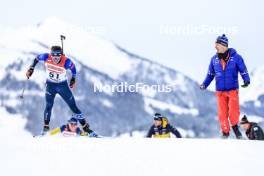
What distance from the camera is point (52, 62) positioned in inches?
391

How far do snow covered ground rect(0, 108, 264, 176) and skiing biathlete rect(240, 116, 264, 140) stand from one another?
236 cm

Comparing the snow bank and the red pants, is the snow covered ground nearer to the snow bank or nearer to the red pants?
the snow bank

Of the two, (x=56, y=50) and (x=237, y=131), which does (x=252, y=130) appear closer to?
(x=237, y=131)

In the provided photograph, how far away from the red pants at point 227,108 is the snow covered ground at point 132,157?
131 centimetres

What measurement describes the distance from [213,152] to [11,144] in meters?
2.75

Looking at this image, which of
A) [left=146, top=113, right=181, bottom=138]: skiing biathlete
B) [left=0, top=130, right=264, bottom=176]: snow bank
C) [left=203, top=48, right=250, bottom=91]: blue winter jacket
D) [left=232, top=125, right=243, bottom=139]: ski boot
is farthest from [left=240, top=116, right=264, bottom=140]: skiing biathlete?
[left=0, top=130, right=264, bottom=176]: snow bank

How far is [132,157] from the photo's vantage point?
6.91 m

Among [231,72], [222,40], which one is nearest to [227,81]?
[231,72]

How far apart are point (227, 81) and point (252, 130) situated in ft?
5.05

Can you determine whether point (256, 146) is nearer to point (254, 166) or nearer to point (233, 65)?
point (254, 166)

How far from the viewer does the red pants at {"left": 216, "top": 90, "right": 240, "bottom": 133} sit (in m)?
9.20

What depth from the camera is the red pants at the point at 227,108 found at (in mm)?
9203

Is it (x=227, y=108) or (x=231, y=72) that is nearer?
(x=231, y=72)

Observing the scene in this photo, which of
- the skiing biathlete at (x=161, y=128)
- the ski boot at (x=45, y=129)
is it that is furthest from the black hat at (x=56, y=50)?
the skiing biathlete at (x=161, y=128)
